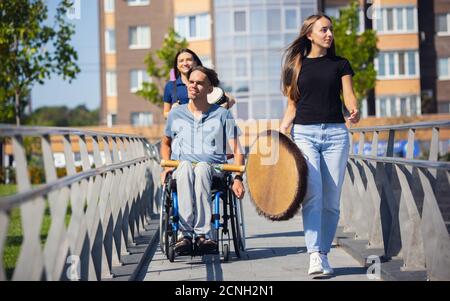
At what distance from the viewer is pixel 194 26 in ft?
223

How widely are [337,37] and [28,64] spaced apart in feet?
91.5

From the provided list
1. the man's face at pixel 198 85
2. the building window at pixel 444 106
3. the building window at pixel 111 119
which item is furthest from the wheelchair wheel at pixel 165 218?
the building window at pixel 111 119

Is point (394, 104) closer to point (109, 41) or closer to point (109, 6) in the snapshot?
point (109, 41)

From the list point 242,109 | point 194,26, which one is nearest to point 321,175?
point 242,109

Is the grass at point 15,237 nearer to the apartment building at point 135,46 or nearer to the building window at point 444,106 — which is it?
the building window at point 444,106

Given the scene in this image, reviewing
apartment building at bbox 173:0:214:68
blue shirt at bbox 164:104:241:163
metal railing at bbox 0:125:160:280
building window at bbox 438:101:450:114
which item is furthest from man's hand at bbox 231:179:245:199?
building window at bbox 438:101:450:114

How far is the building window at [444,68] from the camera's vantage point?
225 ft

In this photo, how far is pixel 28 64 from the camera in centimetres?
2692

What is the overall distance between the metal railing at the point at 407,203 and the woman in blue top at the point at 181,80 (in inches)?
72.5

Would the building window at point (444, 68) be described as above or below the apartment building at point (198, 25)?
below

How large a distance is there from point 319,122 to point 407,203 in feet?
3.08
